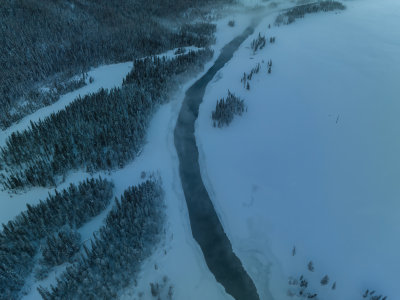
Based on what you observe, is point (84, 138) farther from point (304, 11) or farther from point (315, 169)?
point (304, 11)

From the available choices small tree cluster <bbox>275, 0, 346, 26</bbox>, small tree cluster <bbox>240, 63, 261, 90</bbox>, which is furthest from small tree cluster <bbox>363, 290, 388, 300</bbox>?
small tree cluster <bbox>275, 0, 346, 26</bbox>

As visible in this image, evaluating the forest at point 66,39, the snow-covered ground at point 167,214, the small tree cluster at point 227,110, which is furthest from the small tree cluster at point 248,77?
the forest at point 66,39

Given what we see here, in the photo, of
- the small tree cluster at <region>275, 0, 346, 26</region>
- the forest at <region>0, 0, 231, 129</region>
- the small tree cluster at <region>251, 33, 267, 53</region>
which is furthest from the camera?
the small tree cluster at <region>275, 0, 346, 26</region>

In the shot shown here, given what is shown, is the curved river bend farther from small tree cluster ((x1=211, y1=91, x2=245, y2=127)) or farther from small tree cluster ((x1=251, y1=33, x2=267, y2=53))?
small tree cluster ((x1=251, y1=33, x2=267, y2=53))

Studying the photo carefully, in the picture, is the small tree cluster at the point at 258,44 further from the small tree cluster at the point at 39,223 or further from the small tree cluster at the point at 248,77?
the small tree cluster at the point at 39,223

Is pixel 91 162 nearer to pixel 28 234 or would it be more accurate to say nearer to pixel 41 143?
pixel 41 143

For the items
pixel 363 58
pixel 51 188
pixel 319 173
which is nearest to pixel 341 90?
pixel 363 58

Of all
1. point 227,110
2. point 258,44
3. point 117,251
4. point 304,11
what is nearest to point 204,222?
point 117,251
